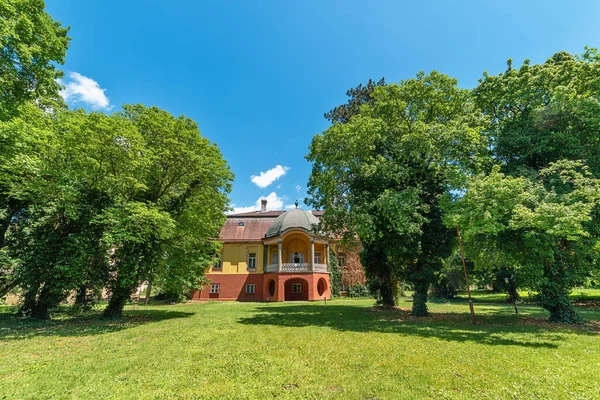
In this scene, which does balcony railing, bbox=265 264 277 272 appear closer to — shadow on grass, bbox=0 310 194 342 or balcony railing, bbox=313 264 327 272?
balcony railing, bbox=313 264 327 272

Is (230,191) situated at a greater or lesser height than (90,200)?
greater

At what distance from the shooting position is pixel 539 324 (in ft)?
39.0

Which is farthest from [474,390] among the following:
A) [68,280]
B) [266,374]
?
[68,280]

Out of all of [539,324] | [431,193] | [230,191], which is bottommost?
[539,324]

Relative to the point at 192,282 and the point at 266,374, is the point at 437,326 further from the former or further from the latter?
the point at 192,282

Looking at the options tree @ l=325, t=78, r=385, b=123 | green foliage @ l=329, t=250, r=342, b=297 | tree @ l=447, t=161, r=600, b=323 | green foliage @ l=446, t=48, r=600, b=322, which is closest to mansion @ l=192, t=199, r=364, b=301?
green foliage @ l=329, t=250, r=342, b=297

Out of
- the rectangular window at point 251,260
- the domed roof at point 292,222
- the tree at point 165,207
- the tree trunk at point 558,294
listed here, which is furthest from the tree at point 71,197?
the tree trunk at point 558,294

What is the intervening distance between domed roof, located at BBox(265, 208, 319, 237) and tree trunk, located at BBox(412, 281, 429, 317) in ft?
48.1

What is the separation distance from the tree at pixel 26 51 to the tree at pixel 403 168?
12754 mm

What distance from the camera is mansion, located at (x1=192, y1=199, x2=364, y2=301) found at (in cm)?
2847

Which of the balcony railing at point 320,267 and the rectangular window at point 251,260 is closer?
the balcony railing at point 320,267

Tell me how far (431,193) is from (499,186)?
4.73m

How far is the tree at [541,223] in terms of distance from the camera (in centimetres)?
952

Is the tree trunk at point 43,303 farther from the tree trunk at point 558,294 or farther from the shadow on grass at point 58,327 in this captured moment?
the tree trunk at point 558,294
